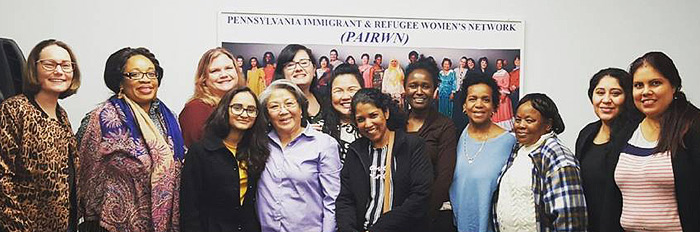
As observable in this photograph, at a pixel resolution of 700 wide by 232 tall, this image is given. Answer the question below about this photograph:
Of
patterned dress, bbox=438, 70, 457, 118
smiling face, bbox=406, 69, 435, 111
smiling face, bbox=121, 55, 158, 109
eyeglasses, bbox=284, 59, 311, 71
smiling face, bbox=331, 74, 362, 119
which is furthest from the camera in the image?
patterned dress, bbox=438, 70, 457, 118

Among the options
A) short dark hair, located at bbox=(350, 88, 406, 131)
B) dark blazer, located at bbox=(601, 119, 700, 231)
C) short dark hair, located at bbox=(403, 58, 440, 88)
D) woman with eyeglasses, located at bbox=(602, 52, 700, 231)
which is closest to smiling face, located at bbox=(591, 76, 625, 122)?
woman with eyeglasses, located at bbox=(602, 52, 700, 231)

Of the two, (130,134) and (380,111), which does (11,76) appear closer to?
(130,134)

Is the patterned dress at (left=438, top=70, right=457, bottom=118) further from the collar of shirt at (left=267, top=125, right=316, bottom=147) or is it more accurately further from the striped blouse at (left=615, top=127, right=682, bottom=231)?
the striped blouse at (left=615, top=127, right=682, bottom=231)

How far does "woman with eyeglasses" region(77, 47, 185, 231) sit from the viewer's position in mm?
3109

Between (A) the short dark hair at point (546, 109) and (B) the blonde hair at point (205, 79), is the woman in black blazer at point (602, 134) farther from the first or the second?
(B) the blonde hair at point (205, 79)

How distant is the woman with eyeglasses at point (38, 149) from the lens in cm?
287

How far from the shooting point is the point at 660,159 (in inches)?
113

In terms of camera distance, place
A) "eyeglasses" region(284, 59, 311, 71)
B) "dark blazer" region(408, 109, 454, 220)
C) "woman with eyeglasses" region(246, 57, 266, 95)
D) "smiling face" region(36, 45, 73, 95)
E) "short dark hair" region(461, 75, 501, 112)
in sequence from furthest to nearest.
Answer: "woman with eyeglasses" region(246, 57, 266, 95), "eyeglasses" region(284, 59, 311, 71), "short dark hair" region(461, 75, 501, 112), "dark blazer" region(408, 109, 454, 220), "smiling face" region(36, 45, 73, 95)

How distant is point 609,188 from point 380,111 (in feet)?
3.47

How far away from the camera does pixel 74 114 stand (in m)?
4.12

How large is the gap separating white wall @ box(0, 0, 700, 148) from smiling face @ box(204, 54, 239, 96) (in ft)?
1.98

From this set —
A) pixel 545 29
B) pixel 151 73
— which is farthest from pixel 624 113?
pixel 151 73

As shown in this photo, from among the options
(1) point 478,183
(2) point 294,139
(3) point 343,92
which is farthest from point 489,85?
(2) point 294,139

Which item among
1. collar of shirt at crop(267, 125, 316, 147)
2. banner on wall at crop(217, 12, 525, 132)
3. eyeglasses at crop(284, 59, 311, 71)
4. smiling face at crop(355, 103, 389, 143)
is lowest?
collar of shirt at crop(267, 125, 316, 147)
